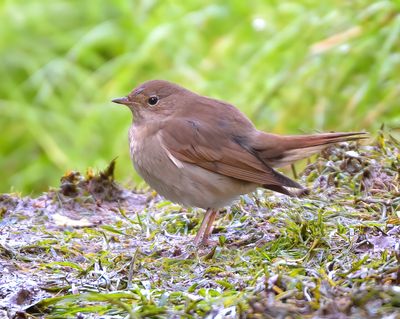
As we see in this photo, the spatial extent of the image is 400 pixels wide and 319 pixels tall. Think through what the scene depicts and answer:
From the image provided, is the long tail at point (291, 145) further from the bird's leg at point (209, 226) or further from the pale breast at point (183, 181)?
the bird's leg at point (209, 226)

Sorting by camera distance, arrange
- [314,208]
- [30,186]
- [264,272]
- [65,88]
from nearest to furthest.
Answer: [264,272] → [314,208] → [30,186] → [65,88]

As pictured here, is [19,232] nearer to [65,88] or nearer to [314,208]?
[314,208]

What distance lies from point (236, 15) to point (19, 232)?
4290 millimetres

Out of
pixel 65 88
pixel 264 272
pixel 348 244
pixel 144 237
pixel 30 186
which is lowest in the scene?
pixel 264 272

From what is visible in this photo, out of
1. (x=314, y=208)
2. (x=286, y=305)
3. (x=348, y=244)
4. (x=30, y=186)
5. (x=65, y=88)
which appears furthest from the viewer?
(x=65, y=88)

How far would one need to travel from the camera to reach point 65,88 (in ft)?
27.3

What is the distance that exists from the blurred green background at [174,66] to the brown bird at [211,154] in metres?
1.51

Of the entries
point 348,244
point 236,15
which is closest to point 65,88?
point 236,15

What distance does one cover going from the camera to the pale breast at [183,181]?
4.31m

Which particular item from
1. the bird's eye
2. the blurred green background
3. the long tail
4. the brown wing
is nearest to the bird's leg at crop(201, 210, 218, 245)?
the brown wing

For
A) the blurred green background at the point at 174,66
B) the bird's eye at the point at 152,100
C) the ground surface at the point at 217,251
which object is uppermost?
the blurred green background at the point at 174,66

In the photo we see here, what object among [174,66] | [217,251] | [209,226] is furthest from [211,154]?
[174,66]

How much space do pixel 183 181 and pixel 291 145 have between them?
0.56m

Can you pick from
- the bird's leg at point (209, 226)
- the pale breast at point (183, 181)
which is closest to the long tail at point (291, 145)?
the pale breast at point (183, 181)
